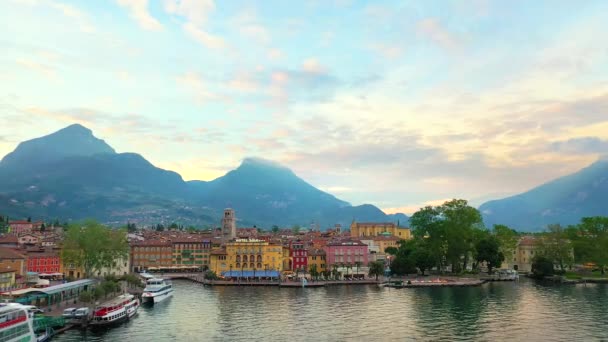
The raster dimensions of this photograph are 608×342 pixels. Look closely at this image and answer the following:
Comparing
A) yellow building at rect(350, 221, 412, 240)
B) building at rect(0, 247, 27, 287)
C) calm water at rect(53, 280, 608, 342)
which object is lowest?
calm water at rect(53, 280, 608, 342)

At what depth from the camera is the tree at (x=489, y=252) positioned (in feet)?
336

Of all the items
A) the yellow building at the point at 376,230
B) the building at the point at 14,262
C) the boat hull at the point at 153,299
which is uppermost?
the yellow building at the point at 376,230

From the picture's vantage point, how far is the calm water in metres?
47.2

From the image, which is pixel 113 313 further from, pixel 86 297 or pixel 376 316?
pixel 376 316

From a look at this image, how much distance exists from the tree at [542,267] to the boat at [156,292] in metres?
71.9

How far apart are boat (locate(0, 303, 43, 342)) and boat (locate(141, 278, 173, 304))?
104ft

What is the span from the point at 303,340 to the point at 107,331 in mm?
20636

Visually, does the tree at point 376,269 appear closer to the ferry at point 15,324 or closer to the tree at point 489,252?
the tree at point 489,252

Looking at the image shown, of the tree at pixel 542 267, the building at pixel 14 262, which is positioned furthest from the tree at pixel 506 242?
the building at pixel 14 262

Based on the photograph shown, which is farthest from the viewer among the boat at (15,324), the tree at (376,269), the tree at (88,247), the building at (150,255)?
the building at (150,255)

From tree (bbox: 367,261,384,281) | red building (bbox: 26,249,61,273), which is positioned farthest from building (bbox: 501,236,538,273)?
red building (bbox: 26,249,61,273)

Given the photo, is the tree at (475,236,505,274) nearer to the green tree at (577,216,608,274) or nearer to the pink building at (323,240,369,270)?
the green tree at (577,216,608,274)

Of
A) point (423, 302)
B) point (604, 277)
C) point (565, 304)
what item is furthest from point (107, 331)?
point (604, 277)

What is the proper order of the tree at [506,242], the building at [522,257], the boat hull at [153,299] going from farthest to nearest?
1. the building at [522,257]
2. the tree at [506,242]
3. the boat hull at [153,299]
